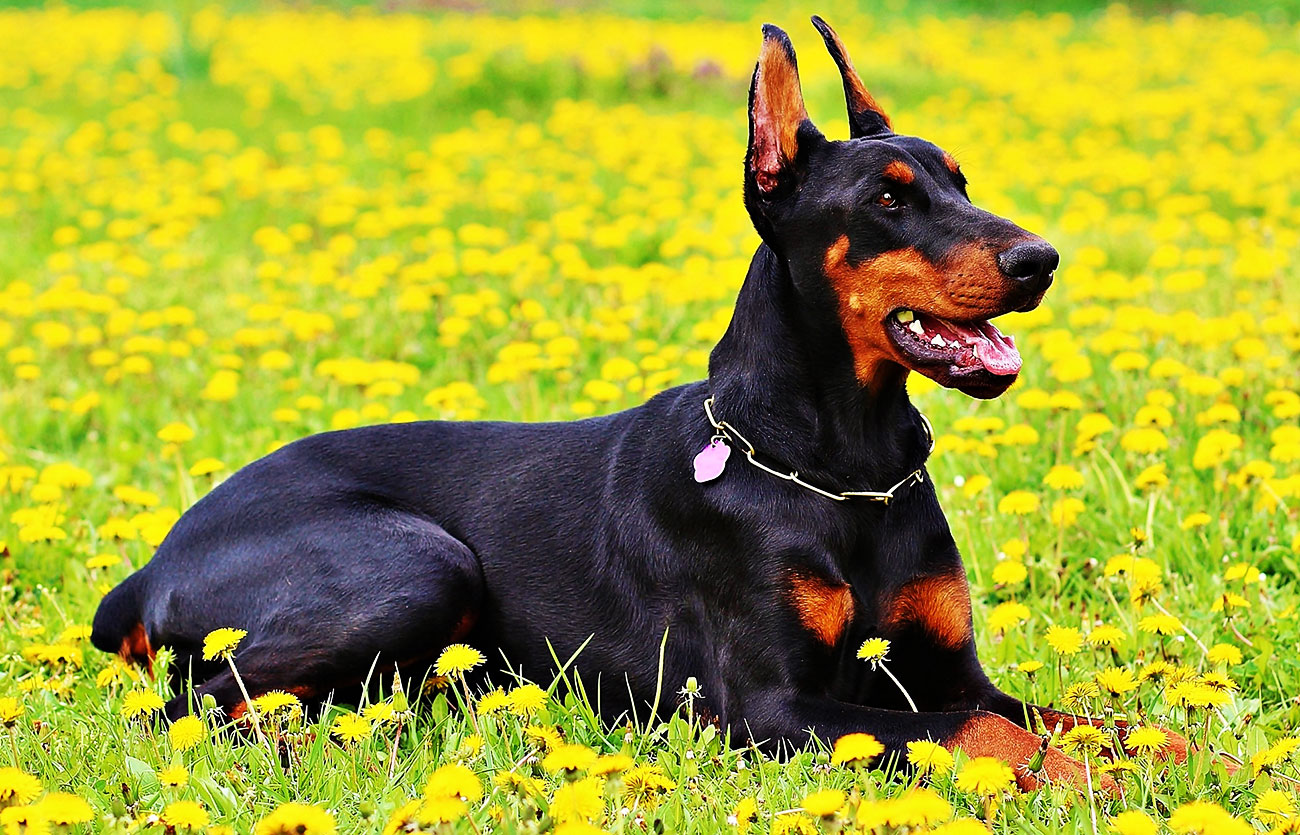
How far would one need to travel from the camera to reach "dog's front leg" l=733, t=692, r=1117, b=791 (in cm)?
294

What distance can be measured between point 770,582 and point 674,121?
8023 millimetres

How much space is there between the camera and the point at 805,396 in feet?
11.1

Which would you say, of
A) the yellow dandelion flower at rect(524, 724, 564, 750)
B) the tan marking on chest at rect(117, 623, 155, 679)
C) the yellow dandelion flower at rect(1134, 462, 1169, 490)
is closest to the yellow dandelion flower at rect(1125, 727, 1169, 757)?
the yellow dandelion flower at rect(524, 724, 564, 750)

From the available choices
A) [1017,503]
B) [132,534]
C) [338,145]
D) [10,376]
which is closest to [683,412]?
[1017,503]

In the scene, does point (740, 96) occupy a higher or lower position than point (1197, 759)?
higher

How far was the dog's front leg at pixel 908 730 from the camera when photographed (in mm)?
2943

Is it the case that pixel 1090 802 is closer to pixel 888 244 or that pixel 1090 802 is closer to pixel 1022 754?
pixel 1022 754

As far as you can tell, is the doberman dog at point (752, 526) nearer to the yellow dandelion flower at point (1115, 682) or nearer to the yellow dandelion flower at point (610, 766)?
the yellow dandelion flower at point (1115, 682)

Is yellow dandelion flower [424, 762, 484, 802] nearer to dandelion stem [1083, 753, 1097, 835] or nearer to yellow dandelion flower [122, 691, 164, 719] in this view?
yellow dandelion flower [122, 691, 164, 719]

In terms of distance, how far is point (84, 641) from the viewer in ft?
13.5

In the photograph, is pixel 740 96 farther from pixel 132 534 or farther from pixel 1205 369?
pixel 132 534

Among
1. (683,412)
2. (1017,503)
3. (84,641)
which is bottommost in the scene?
(84,641)

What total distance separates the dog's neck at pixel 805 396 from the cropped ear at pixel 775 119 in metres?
0.19

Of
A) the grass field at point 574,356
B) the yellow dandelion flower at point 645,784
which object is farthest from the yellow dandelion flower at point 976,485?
the yellow dandelion flower at point 645,784
